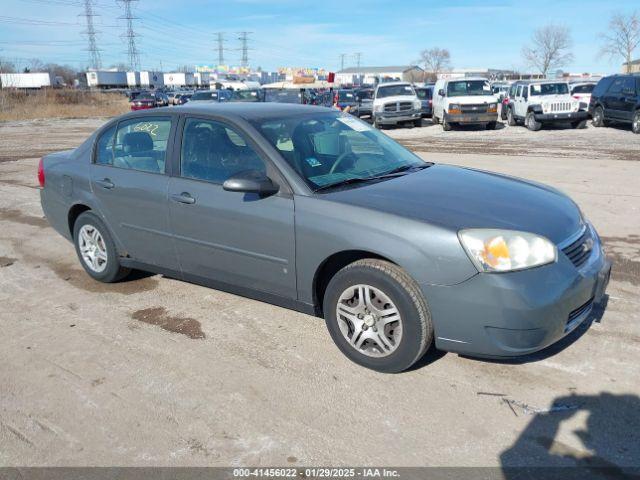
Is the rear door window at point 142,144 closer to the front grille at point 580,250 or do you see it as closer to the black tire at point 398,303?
the black tire at point 398,303

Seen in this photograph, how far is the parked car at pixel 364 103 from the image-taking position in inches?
1164

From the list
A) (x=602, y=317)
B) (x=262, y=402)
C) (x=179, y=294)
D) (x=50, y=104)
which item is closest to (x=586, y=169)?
(x=602, y=317)

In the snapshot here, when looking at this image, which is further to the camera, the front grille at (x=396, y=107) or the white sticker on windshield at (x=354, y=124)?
the front grille at (x=396, y=107)

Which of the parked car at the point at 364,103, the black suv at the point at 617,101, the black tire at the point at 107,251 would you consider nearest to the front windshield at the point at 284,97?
the parked car at the point at 364,103

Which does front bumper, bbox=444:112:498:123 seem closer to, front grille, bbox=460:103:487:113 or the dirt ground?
front grille, bbox=460:103:487:113

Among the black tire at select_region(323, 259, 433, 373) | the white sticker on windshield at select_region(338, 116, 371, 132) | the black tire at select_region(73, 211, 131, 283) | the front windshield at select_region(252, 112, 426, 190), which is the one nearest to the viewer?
Answer: the black tire at select_region(323, 259, 433, 373)

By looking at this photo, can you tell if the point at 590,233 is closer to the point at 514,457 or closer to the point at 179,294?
the point at 514,457

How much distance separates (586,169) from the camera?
1157cm

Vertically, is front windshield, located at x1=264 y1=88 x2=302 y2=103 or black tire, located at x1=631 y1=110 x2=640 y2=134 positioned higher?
front windshield, located at x1=264 y1=88 x2=302 y2=103

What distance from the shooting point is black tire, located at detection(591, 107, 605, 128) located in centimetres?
2159

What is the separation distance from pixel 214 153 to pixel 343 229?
4.49 feet

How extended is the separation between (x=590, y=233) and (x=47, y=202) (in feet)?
16.5

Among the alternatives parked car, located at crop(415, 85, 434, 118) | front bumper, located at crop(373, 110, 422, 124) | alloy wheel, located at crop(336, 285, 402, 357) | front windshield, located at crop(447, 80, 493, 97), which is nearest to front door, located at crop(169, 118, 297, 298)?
alloy wheel, located at crop(336, 285, 402, 357)

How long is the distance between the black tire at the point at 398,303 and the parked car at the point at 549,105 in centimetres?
2014
